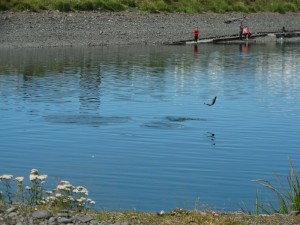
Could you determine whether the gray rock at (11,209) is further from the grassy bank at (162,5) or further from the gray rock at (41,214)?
the grassy bank at (162,5)

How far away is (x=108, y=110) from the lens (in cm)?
2409

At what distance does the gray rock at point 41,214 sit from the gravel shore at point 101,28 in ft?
121

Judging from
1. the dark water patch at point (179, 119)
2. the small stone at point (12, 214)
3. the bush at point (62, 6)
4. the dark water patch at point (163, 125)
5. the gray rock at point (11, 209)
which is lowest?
the dark water patch at point (163, 125)

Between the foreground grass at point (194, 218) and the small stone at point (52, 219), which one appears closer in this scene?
the small stone at point (52, 219)

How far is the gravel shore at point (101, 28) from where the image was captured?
46719 mm

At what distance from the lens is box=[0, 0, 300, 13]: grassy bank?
5125cm

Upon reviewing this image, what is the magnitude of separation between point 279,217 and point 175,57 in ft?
114

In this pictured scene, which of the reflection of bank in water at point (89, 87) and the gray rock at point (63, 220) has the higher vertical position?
the gray rock at point (63, 220)

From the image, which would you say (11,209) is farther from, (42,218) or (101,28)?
(101,28)

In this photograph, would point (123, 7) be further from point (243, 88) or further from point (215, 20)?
point (243, 88)

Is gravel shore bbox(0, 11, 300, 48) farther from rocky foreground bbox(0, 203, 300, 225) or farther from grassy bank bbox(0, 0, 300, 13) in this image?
rocky foreground bbox(0, 203, 300, 225)

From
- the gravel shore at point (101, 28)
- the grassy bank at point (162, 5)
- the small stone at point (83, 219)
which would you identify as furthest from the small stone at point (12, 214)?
the grassy bank at point (162, 5)

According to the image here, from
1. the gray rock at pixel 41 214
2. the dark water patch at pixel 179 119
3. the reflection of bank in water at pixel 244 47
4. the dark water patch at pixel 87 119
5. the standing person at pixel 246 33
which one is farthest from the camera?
the standing person at pixel 246 33

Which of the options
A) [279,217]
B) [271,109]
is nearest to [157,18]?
[271,109]
